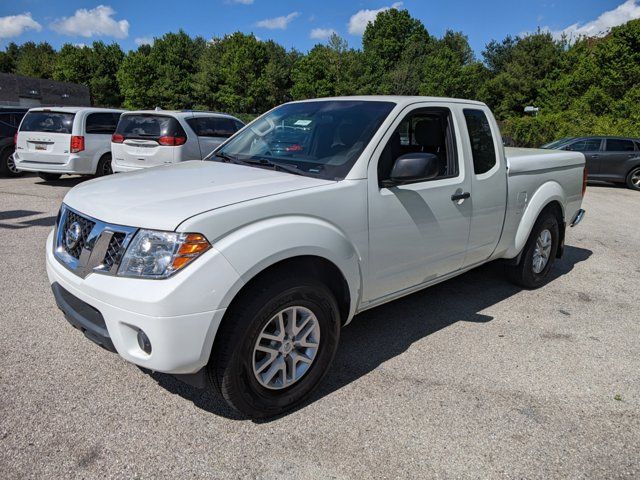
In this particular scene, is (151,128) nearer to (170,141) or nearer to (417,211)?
(170,141)

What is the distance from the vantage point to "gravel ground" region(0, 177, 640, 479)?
8.05 feet

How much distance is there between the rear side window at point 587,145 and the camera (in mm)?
15227

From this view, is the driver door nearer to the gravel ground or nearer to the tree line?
the gravel ground

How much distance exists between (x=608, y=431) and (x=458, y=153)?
7.13 ft

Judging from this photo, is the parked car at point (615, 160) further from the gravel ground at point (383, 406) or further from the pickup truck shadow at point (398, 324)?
the gravel ground at point (383, 406)

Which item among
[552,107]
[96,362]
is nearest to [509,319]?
[96,362]

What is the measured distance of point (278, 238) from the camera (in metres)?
2.59

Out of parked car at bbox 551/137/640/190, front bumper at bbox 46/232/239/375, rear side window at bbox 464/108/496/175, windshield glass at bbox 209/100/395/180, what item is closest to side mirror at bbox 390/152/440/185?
windshield glass at bbox 209/100/395/180

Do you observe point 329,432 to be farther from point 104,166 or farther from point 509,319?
point 104,166

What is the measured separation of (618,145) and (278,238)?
15892 mm

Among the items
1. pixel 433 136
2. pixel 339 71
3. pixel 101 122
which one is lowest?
pixel 433 136

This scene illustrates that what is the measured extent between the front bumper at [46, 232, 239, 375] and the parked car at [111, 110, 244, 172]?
7155 mm

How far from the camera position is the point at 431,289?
509 centimetres

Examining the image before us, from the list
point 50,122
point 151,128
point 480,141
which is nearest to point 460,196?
point 480,141
